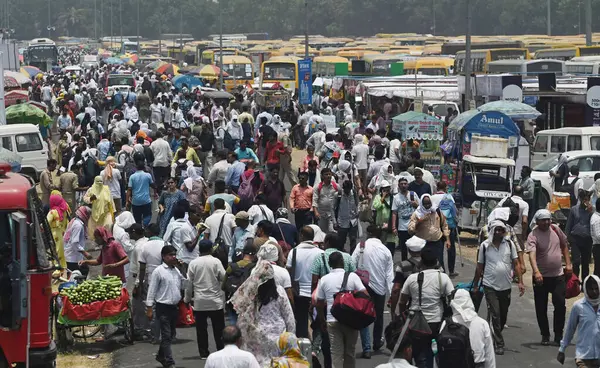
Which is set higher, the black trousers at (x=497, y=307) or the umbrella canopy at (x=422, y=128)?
the umbrella canopy at (x=422, y=128)

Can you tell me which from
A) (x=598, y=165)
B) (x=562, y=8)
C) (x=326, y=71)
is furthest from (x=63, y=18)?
(x=598, y=165)

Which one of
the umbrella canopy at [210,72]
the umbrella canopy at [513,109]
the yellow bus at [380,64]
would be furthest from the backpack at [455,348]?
the umbrella canopy at [210,72]

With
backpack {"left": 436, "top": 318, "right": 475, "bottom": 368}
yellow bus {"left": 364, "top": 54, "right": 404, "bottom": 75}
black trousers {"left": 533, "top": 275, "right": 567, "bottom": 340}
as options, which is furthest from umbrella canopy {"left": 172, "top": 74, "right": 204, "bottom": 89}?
backpack {"left": 436, "top": 318, "right": 475, "bottom": 368}

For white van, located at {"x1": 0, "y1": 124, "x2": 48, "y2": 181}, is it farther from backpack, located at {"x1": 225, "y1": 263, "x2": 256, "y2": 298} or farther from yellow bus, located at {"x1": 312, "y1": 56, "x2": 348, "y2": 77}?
yellow bus, located at {"x1": 312, "y1": 56, "x2": 348, "y2": 77}

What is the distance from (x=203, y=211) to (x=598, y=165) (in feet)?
28.3

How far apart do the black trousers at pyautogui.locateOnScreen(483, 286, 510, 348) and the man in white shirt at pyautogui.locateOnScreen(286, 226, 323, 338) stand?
186cm

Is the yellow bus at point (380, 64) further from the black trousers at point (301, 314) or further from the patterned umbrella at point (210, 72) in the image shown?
the black trousers at point (301, 314)

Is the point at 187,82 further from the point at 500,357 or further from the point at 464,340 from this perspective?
the point at 464,340

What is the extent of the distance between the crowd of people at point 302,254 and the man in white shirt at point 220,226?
0.7 inches

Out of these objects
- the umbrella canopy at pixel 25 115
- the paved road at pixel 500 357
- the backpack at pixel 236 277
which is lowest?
the paved road at pixel 500 357

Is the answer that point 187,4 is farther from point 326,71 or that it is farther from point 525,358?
point 525,358

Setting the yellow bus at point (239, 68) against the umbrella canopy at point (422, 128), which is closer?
the umbrella canopy at point (422, 128)

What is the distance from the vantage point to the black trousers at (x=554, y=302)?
1311 cm

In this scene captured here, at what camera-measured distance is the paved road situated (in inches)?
494
